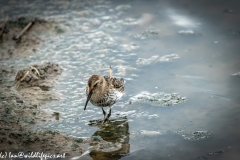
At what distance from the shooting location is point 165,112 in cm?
895

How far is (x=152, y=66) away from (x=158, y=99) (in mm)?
1457

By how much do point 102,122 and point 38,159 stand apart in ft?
5.77

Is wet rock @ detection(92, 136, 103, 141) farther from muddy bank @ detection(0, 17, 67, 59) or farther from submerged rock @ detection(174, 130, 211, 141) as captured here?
muddy bank @ detection(0, 17, 67, 59)

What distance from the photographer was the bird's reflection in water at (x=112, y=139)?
7547 millimetres

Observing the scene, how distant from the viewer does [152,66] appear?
34.9 feet

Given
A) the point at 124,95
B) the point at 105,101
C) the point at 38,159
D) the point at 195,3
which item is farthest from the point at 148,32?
the point at 38,159

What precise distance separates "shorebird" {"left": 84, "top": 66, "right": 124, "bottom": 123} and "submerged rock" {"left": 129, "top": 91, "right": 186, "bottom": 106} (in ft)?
2.04

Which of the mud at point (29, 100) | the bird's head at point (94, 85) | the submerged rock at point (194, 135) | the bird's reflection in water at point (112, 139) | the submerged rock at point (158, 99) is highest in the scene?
the bird's head at point (94, 85)

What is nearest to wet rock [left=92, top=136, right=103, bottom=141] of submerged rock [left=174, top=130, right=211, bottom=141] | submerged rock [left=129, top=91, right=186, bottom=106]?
submerged rock [left=174, top=130, right=211, bottom=141]

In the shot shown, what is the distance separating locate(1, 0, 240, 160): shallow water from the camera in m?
8.12

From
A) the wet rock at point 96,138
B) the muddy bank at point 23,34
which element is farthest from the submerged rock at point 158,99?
the muddy bank at point 23,34

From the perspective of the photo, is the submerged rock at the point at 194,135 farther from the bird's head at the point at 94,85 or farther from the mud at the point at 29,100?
the bird's head at the point at 94,85

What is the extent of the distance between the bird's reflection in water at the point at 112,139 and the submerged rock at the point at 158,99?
738mm

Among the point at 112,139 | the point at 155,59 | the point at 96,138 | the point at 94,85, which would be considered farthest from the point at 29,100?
the point at 155,59
